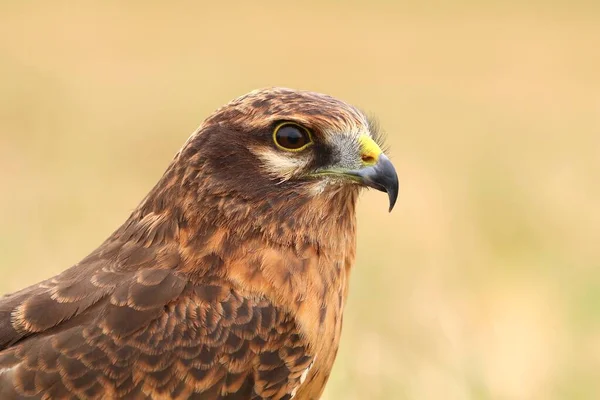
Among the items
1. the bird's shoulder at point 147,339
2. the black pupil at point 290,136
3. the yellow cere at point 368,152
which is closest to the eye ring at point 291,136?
the black pupil at point 290,136

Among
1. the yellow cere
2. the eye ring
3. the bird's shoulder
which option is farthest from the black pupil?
the bird's shoulder

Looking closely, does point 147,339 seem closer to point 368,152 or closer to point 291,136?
point 291,136

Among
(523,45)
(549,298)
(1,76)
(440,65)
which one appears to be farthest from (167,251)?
(523,45)

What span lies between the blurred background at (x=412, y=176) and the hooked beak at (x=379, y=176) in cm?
219

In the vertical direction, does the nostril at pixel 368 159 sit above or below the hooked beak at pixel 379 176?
above

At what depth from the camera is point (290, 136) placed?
601 centimetres

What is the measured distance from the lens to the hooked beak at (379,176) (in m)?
6.06

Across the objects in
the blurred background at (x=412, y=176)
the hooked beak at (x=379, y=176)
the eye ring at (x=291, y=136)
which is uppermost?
the eye ring at (x=291, y=136)

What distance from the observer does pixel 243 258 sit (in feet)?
19.8

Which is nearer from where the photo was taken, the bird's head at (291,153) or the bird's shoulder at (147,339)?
the bird's shoulder at (147,339)

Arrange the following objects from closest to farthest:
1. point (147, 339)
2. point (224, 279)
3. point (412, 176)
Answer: point (147, 339) < point (224, 279) < point (412, 176)

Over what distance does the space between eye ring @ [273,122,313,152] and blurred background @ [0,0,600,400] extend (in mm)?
2372

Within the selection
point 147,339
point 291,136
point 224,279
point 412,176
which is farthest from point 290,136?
point 412,176

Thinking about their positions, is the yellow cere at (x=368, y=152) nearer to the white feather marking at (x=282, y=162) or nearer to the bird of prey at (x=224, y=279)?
the bird of prey at (x=224, y=279)
